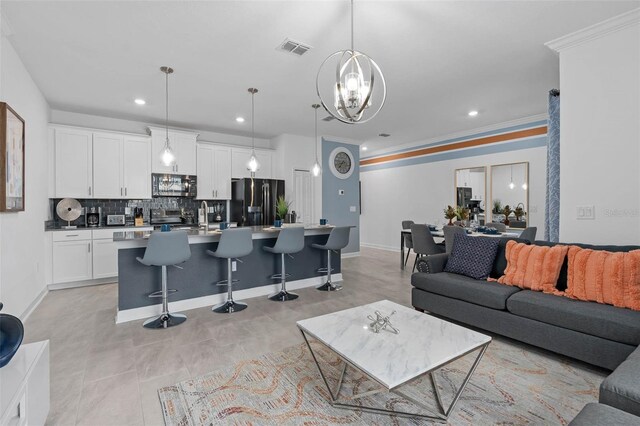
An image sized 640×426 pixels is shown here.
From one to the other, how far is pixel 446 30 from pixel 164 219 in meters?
5.34

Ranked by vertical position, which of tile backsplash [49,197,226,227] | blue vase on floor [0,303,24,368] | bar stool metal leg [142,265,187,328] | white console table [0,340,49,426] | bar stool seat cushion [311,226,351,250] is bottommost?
bar stool metal leg [142,265,187,328]

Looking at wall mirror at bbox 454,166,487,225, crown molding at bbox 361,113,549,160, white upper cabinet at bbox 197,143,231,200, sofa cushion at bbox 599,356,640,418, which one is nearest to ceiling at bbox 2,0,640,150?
crown molding at bbox 361,113,549,160

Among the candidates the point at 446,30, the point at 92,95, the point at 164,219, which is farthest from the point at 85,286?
the point at 446,30

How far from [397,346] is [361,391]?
53cm

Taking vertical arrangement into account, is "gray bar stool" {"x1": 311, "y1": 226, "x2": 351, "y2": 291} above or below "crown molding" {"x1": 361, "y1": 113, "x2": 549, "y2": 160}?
below

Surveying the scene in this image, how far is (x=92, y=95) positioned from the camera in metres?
4.44

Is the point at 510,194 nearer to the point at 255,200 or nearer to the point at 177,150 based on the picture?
the point at 255,200

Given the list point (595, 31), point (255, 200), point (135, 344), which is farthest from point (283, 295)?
point (595, 31)

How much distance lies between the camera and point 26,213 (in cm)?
360

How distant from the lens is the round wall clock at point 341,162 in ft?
24.4

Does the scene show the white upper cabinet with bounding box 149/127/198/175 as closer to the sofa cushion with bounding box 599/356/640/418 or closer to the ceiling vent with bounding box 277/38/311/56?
the ceiling vent with bounding box 277/38/311/56

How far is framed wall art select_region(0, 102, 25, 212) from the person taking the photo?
272cm

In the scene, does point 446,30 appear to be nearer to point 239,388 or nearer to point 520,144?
point 239,388

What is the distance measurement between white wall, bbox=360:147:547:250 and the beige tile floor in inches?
133
